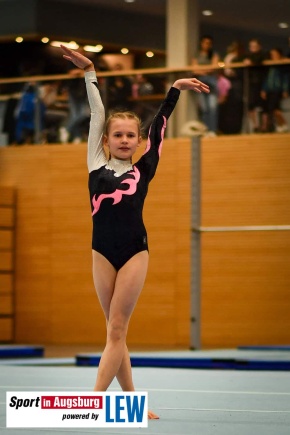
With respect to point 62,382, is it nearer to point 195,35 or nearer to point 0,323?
point 0,323

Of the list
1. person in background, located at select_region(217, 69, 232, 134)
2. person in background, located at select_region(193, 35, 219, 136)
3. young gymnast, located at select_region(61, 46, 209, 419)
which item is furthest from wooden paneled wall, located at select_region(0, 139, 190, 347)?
young gymnast, located at select_region(61, 46, 209, 419)

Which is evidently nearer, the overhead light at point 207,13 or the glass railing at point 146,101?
the glass railing at point 146,101

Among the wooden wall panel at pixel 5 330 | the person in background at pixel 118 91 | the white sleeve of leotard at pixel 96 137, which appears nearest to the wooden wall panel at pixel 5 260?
the wooden wall panel at pixel 5 330

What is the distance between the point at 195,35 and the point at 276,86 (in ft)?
10.4

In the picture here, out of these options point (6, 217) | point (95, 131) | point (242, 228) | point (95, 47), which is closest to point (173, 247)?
point (6, 217)

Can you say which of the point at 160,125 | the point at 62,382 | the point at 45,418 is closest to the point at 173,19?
the point at 62,382

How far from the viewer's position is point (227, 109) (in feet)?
48.1

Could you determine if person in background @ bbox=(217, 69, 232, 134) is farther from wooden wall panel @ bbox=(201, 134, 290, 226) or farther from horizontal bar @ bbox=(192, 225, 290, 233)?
horizontal bar @ bbox=(192, 225, 290, 233)

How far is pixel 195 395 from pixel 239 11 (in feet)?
47.1

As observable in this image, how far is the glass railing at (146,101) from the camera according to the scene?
568 inches

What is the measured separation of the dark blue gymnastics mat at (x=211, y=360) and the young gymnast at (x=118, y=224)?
4.54 m

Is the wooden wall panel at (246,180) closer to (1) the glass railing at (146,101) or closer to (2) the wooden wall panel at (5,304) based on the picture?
(1) the glass railing at (146,101)

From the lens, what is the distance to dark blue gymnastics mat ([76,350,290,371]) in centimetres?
1020

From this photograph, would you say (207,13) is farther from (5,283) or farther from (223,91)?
(5,283)
